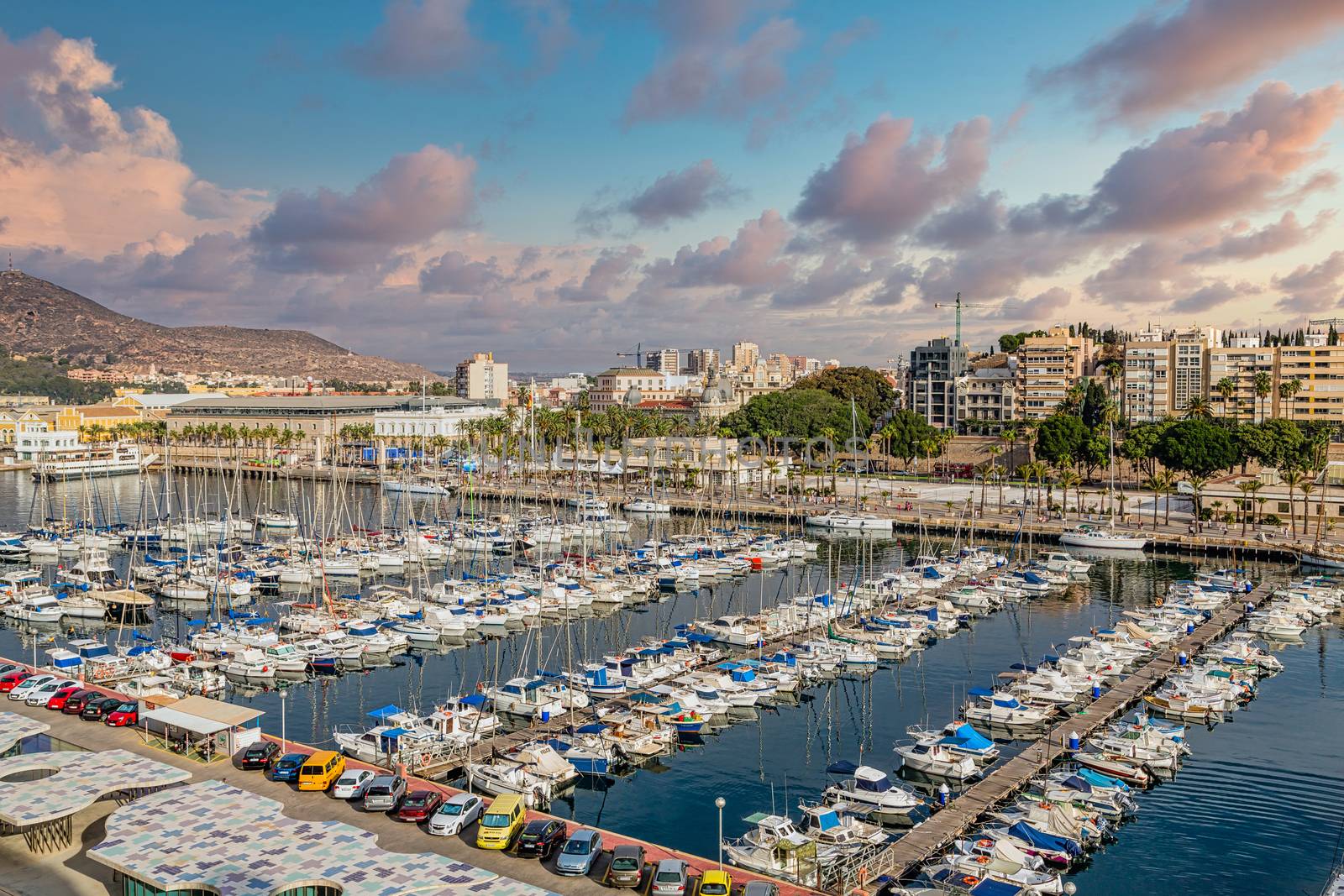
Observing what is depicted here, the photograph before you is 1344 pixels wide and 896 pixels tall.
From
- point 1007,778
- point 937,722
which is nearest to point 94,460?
point 937,722

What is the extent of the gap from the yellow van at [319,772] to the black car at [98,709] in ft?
30.7

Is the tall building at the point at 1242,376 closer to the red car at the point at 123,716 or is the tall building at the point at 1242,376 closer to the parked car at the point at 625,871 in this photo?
the parked car at the point at 625,871

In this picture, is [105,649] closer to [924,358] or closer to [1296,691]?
[1296,691]

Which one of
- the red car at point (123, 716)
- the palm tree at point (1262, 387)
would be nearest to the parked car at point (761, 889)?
the red car at point (123, 716)

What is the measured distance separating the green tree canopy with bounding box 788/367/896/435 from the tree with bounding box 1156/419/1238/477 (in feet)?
202

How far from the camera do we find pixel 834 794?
32438 millimetres

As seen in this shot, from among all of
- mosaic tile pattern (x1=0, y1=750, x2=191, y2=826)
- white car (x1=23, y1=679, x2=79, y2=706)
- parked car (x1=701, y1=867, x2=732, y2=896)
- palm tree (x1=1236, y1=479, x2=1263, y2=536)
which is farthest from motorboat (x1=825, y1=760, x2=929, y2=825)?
palm tree (x1=1236, y1=479, x2=1263, y2=536)

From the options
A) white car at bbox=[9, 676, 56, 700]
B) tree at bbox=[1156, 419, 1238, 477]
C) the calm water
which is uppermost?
tree at bbox=[1156, 419, 1238, 477]

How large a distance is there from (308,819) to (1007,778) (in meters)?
21.4

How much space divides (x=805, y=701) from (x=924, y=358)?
133 m

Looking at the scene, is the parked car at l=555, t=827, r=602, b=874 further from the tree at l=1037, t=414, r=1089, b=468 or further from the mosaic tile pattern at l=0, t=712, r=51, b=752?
the tree at l=1037, t=414, r=1089, b=468

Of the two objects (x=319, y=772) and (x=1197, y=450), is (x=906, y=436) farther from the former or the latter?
(x=319, y=772)

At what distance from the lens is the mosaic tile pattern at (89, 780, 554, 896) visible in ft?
66.6

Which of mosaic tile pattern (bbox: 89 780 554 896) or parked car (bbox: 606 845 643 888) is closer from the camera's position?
mosaic tile pattern (bbox: 89 780 554 896)
